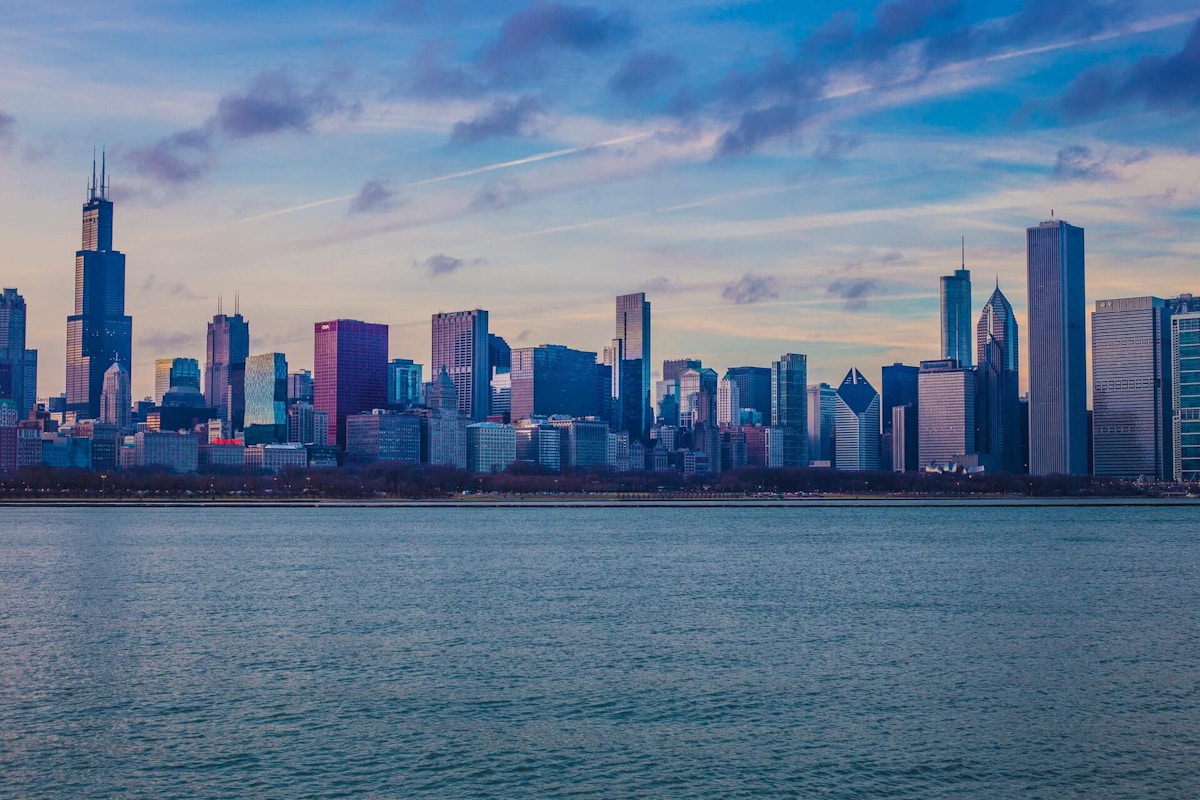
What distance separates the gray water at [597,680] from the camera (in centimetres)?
2948

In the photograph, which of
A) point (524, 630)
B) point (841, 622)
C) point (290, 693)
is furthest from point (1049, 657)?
point (290, 693)

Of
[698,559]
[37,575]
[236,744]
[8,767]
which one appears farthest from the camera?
[698,559]

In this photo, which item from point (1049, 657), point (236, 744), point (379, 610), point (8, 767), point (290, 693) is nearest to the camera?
point (8, 767)

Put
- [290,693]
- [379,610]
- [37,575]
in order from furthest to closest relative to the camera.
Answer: [37,575], [379,610], [290,693]

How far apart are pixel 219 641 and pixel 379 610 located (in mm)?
10497

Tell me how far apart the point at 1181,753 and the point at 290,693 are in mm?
22929

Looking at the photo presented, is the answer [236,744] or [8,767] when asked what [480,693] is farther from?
[8,767]

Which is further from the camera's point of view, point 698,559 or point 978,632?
point 698,559

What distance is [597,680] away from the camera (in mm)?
39719

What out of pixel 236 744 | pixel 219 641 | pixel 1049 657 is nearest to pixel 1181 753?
pixel 1049 657

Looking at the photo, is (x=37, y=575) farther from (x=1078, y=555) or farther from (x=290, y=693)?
(x=1078, y=555)

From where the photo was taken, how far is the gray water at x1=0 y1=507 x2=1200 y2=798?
2948 centimetres

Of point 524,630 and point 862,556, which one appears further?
point 862,556

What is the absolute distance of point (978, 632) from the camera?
1987 inches
